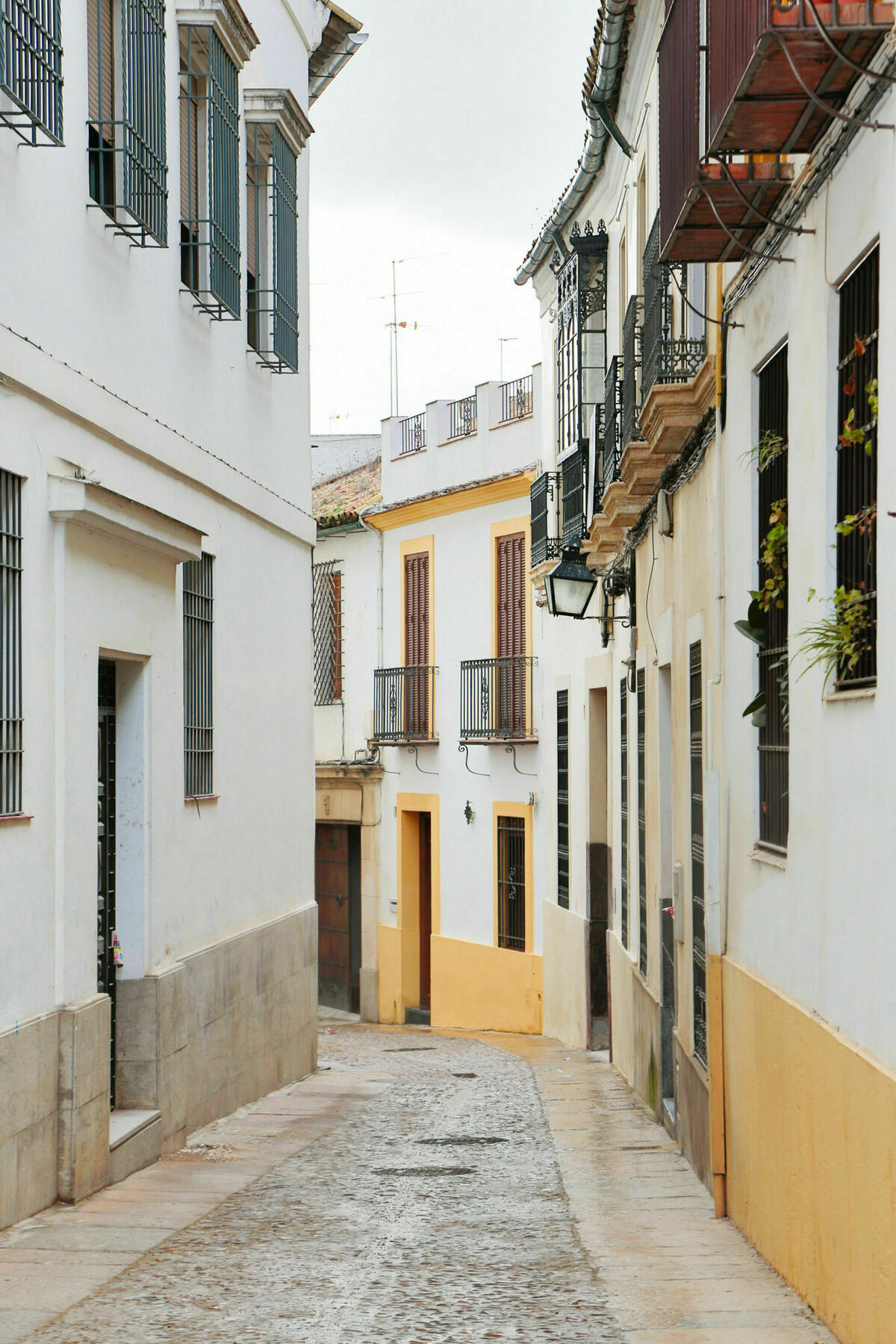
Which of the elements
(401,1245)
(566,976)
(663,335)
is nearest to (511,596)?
(566,976)

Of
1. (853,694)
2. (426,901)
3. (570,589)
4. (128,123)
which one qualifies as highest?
(128,123)

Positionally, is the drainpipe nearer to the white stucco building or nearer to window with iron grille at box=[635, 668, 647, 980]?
the white stucco building

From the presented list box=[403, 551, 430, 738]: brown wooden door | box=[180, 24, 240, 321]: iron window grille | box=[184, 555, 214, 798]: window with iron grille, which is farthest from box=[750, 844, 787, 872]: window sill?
box=[403, 551, 430, 738]: brown wooden door

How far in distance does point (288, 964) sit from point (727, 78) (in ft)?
29.5

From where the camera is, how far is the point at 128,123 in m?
8.95

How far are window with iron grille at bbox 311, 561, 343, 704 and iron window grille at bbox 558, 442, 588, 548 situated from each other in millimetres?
8789

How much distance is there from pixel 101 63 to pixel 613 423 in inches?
213

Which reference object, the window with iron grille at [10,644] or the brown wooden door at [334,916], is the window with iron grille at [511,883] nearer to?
the brown wooden door at [334,916]

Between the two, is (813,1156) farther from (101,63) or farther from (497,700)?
(497,700)

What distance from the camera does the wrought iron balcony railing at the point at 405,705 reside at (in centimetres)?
2444

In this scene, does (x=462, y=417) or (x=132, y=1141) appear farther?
A: (x=462, y=417)

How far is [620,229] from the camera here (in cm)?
1459

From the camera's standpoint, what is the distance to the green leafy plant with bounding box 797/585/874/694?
215 inches

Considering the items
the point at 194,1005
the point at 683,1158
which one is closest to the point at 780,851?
the point at 683,1158
